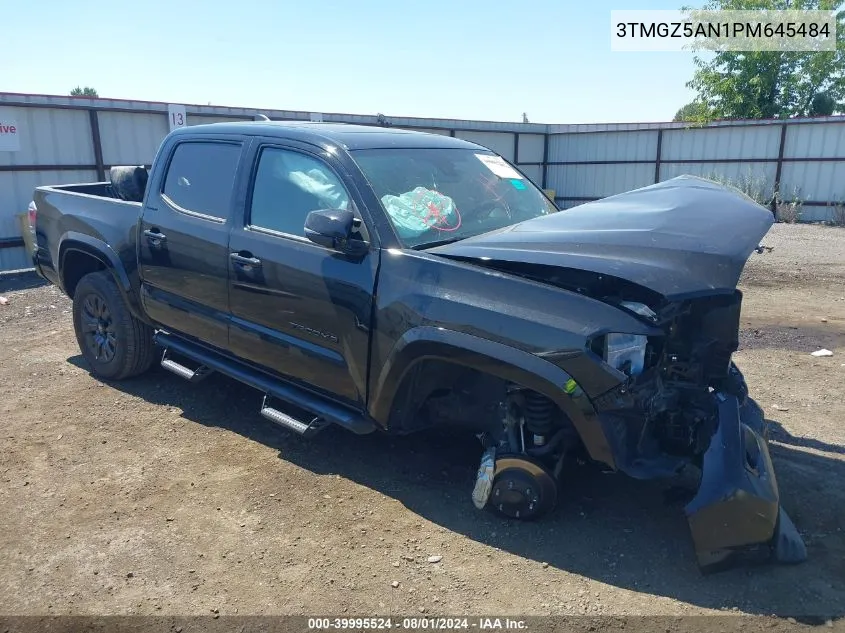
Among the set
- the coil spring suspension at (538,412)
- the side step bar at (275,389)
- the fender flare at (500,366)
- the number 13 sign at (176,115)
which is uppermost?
the number 13 sign at (176,115)

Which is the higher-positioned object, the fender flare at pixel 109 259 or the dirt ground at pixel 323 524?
the fender flare at pixel 109 259

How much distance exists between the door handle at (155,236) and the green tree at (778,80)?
99.8 ft

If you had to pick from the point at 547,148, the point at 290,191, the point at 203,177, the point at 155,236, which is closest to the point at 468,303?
the point at 290,191

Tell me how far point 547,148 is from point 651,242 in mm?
22094

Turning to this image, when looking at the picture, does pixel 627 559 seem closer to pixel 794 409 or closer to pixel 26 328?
pixel 794 409

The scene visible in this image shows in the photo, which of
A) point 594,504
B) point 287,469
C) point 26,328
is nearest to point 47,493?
point 287,469

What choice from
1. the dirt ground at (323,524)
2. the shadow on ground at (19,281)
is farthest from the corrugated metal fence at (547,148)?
the dirt ground at (323,524)

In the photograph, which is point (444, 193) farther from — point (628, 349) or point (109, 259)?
point (109, 259)

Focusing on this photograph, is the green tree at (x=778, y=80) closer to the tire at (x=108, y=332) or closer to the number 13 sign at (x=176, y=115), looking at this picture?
the number 13 sign at (x=176, y=115)

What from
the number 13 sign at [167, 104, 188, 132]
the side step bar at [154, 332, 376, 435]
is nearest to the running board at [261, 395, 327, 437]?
the side step bar at [154, 332, 376, 435]

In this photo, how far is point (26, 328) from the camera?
756 cm

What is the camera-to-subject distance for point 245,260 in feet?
13.4

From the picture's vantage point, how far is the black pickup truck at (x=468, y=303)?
2932 millimetres

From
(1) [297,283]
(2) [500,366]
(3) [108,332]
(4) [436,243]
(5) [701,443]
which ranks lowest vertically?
(3) [108,332]
